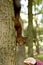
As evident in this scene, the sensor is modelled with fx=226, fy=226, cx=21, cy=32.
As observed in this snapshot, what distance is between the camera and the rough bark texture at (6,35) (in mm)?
2723

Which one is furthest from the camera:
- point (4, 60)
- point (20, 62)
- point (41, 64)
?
point (20, 62)

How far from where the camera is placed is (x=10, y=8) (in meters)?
2.85

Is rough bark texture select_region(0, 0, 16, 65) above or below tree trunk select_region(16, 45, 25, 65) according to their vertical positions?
above

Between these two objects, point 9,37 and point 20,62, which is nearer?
point 9,37

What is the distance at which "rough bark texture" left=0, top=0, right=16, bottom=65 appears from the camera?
8.93 ft

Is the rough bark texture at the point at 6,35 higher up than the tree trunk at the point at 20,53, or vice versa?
the rough bark texture at the point at 6,35

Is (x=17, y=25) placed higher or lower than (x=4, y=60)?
higher

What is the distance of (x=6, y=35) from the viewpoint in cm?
275

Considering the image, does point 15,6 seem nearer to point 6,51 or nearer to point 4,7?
point 4,7

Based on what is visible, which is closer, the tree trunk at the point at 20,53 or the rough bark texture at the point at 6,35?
the rough bark texture at the point at 6,35

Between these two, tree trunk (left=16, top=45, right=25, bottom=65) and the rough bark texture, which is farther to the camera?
tree trunk (left=16, top=45, right=25, bottom=65)

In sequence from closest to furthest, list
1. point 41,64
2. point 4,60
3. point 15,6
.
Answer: point 4,60 < point 15,6 < point 41,64

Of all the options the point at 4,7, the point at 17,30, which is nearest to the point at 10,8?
the point at 4,7

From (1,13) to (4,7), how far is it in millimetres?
93
